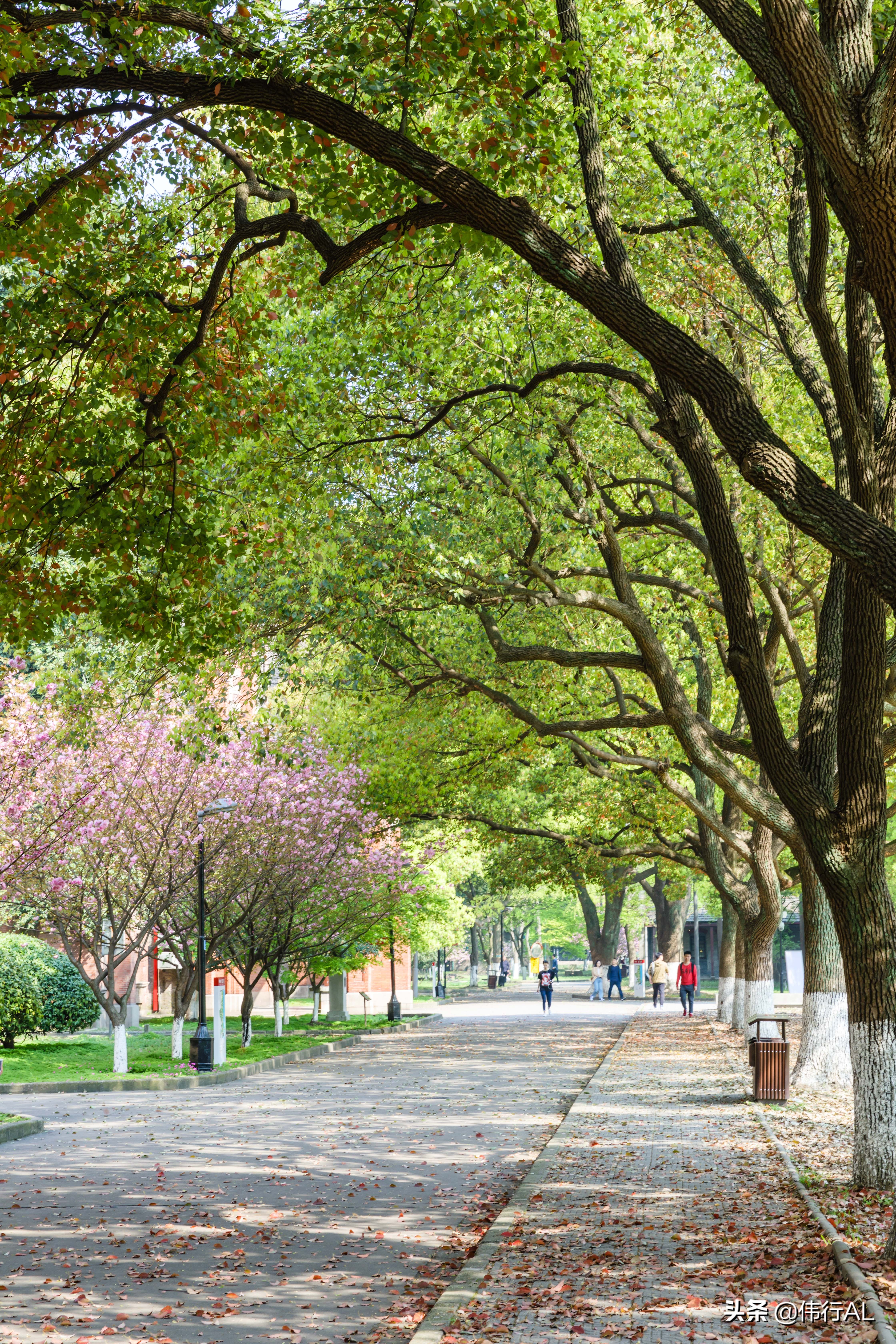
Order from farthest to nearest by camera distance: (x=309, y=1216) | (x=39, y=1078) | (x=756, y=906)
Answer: (x=756, y=906) < (x=39, y=1078) < (x=309, y=1216)

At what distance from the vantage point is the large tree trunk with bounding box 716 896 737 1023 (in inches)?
1255

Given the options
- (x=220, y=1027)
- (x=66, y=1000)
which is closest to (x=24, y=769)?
(x=220, y=1027)

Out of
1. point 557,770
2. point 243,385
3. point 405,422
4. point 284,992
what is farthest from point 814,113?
point 284,992

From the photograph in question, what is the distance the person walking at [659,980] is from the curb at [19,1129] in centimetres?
3318

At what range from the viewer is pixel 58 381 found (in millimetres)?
11281

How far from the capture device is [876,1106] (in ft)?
32.0

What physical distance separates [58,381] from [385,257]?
3.18 m

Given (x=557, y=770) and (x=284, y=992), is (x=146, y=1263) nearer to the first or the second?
(x=557, y=770)

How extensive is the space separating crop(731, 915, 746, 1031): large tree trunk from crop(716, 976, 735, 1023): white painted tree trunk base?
0.13 metres

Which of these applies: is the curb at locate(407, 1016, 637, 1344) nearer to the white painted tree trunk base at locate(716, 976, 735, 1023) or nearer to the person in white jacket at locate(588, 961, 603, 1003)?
the white painted tree trunk base at locate(716, 976, 735, 1023)

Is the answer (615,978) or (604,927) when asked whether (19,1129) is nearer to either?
(615,978)

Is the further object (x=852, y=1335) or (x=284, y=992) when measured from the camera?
(x=284, y=992)

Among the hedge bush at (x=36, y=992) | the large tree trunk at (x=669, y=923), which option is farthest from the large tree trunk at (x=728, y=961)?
the large tree trunk at (x=669, y=923)

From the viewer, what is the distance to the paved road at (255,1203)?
704cm
